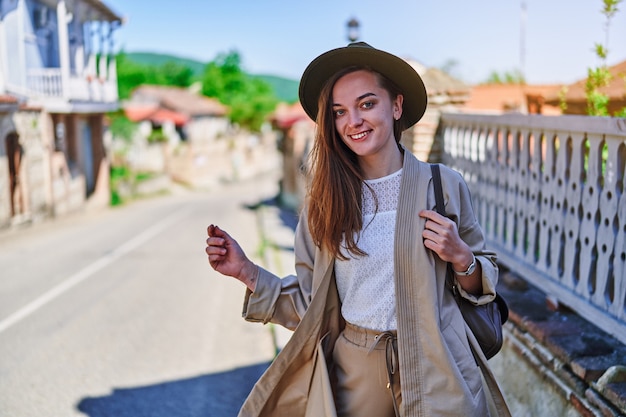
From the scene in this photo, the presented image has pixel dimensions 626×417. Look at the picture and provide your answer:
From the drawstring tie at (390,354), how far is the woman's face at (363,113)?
1.95ft

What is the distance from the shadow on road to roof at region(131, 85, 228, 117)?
5403cm

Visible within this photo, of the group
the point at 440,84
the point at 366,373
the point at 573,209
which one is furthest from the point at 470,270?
the point at 440,84

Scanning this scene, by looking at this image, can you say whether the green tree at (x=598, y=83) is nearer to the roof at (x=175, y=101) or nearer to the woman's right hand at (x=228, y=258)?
the woman's right hand at (x=228, y=258)

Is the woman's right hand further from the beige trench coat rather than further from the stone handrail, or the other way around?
the stone handrail

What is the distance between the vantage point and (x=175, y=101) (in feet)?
197

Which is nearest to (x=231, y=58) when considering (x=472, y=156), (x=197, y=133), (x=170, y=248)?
(x=197, y=133)

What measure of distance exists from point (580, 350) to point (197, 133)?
59.1 metres

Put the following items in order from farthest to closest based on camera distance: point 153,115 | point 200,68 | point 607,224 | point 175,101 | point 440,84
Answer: point 200,68
point 175,101
point 153,115
point 440,84
point 607,224

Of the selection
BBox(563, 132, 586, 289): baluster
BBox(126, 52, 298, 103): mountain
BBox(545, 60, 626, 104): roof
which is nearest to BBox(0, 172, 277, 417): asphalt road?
BBox(563, 132, 586, 289): baluster

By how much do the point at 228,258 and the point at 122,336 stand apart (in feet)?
15.5

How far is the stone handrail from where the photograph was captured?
10.2 ft

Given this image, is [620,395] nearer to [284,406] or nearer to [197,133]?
[284,406]

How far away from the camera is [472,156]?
16.9ft

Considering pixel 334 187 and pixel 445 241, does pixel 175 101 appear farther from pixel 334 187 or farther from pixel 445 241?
pixel 445 241
